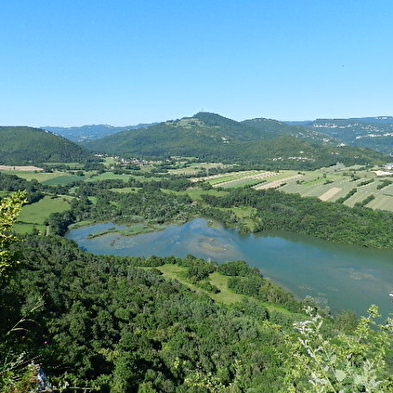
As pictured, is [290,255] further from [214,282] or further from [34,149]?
[34,149]

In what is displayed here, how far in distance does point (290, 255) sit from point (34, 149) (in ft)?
506

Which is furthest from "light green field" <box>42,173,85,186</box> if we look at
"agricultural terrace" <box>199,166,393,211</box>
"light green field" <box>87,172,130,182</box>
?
"agricultural terrace" <box>199,166,393,211</box>

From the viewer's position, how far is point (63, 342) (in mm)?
18562

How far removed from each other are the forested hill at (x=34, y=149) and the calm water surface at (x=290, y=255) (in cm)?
10750

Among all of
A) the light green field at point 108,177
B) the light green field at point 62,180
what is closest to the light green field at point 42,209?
the light green field at point 62,180

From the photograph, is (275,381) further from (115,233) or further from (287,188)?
(287,188)

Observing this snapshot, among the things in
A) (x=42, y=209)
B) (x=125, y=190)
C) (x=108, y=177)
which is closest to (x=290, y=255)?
(x=42, y=209)

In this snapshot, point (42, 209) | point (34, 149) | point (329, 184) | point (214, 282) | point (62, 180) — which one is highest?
point (34, 149)

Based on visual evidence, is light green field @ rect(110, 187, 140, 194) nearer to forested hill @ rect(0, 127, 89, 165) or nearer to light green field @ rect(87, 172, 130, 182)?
light green field @ rect(87, 172, 130, 182)

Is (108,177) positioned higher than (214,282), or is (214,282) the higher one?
(108,177)

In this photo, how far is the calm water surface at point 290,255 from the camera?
128 feet

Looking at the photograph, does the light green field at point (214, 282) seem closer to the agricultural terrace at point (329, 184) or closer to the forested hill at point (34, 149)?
the agricultural terrace at point (329, 184)

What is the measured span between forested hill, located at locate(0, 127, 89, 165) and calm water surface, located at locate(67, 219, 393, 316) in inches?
4232

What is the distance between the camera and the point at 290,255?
173ft
